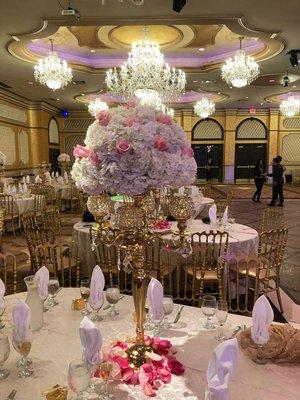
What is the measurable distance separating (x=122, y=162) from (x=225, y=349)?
0.70m

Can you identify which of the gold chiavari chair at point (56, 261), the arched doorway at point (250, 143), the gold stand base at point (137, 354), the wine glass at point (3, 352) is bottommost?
the gold chiavari chair at point (56, 261)

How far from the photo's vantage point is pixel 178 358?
1486 millimetres

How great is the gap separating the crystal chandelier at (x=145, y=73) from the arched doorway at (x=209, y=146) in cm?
890

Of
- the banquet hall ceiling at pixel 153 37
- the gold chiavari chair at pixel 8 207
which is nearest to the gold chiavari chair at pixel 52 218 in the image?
the gold chiavari chair at pixel 8 207

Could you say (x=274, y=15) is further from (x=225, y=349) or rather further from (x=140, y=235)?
(x=225, y=349)

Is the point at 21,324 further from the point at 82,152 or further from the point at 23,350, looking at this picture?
the point at 82,152

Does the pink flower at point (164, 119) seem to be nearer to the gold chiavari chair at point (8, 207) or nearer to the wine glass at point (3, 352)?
the wine glass at point (3, 352)

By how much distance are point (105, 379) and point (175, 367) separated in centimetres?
28

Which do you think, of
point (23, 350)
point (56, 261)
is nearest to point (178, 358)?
point (23, 350)

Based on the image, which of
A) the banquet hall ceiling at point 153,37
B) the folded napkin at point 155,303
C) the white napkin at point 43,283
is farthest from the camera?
the banquet hall ceiling at point 153,37

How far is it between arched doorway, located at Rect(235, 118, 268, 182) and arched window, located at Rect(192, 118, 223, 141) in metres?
0.95

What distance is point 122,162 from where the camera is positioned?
1254 millimetres

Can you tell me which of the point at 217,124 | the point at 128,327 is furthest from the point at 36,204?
the point at 217,124

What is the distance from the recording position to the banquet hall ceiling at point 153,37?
4949 millimetres
